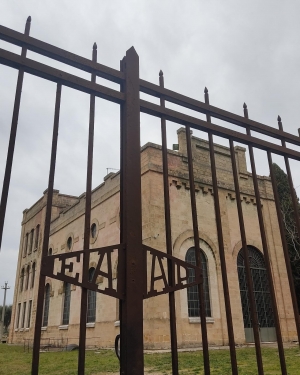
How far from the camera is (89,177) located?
2504mm

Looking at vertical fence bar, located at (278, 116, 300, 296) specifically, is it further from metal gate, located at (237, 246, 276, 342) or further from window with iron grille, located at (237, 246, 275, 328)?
metal gate, located at (237, 246, 276, 342)

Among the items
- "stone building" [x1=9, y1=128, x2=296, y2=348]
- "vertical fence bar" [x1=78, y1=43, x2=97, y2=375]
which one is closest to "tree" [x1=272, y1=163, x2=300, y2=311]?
"stone building" [x1=9, y1=128, x2=296, y2=348]

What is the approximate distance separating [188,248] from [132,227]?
484 inches

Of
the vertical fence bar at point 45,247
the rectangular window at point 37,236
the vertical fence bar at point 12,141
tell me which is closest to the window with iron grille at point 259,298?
the vertical fence bar at point 45,247

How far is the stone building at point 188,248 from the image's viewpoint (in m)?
13.3

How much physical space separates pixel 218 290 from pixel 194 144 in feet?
21.7

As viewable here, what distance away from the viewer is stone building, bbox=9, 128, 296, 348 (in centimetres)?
1326

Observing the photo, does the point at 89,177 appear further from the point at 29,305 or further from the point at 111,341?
the point at 29,305

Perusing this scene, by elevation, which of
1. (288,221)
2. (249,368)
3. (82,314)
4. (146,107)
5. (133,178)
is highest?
(288,221)

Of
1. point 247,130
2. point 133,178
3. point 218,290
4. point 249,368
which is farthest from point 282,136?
point 218,290

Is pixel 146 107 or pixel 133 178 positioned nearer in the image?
pixel 133 178

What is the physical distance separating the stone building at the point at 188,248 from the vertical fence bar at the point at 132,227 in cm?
1056

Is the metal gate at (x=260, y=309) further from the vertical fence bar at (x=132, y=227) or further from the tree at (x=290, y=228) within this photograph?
the vertical fence bar at (x=132, y=227)

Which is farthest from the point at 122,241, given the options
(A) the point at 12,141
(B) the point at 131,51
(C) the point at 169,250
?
(B) the point at 131,51
